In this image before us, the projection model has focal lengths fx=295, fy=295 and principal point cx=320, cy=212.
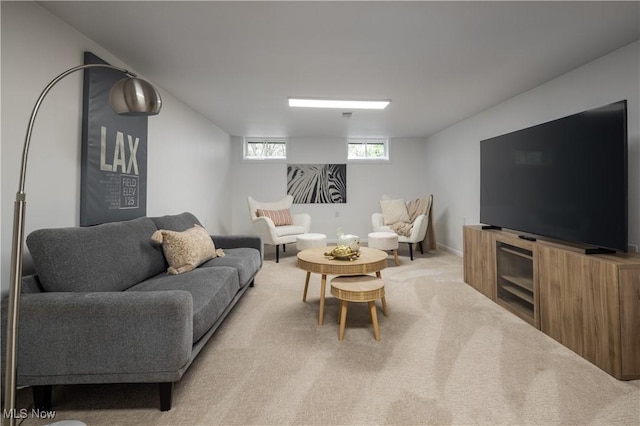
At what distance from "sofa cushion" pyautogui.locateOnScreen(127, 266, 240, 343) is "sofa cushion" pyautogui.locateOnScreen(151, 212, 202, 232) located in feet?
1.71

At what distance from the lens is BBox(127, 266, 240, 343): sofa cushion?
169 cm

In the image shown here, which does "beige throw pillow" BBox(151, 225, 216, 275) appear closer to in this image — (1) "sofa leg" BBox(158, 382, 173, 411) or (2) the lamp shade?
(1) "sofa leg" BBox(158, 382, 173, 411)

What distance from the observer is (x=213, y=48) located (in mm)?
2336

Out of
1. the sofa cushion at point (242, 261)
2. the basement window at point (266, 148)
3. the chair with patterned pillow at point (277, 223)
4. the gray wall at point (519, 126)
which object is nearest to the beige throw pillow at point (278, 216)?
the chair with patterned pillow at point (277, 223)

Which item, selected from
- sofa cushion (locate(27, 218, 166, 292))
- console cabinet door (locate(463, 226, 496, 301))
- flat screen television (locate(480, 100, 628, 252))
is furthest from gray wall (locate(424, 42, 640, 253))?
sofa cushion (locate(27, 218, 166, 292))

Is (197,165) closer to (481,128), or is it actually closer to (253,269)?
(253,269)

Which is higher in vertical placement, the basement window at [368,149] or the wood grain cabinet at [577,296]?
the basement window at [368,149]

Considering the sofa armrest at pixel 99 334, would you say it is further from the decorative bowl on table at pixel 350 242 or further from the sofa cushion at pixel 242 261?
the decorative bowl on table at pixel 350 242

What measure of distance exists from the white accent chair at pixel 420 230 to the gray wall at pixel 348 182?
1.04m

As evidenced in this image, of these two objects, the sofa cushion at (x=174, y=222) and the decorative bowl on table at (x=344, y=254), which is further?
the sofa cushion at (x=174, y=222)

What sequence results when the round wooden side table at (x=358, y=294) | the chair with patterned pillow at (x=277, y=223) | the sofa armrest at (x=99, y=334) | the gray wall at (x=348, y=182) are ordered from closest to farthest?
the sofa armrest at (x=99, y=334)
the round wooden side table at (x=358, y=294)
the chair with patterned pillow at (x=277, y=223)
the gray wall at (x=348, y=182)

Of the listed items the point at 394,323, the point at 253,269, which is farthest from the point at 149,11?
the point at 394,323

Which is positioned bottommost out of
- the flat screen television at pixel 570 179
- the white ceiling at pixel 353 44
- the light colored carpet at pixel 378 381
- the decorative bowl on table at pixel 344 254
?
the light colored carpet at pixel 378 381

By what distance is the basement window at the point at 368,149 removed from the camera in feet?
20.6
